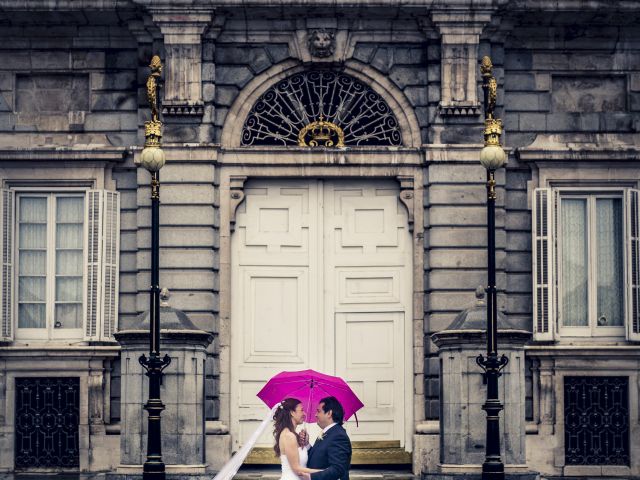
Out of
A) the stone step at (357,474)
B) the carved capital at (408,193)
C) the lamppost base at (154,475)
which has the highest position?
the carved capital at (408,193)

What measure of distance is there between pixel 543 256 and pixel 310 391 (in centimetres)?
828

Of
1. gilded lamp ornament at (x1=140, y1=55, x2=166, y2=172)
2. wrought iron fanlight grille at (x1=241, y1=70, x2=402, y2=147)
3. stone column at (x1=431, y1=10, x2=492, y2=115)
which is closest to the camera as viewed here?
gilded lamp ornament at (x1=140, y1=55, x2=166, y2=172)

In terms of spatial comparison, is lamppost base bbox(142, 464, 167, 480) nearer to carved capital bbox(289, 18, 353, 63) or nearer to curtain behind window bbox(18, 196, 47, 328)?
curtain behind window bbox(18, 196, 47, 328)

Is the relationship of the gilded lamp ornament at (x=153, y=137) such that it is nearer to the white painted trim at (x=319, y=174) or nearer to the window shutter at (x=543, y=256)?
the white painted trim at (x=319, y=174)

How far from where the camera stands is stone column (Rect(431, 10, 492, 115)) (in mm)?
25141

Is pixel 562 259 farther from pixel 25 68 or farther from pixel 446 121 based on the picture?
pixel 25 68

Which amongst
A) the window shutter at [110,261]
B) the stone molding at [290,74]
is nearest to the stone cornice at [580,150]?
the stone molding at [290,74]

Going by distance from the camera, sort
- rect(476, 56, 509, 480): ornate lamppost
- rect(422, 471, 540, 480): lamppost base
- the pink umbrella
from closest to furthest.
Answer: the pink umbrella
rect(476, 56, 509, 480): ornate lamppost
rect(422, 471, 540, 480): lamppost base

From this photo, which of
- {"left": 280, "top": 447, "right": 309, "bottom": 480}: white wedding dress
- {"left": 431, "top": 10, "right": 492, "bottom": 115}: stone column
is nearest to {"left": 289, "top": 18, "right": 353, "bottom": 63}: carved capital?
{"left": 431, "top": 10, "right": 492, "bottom": 115}: stone column

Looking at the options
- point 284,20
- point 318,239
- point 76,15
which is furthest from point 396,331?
point 76,15

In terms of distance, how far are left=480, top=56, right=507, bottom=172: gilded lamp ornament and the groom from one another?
516 centimetres

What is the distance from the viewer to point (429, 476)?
2306 cm

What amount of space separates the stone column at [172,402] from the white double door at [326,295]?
2.23 meters

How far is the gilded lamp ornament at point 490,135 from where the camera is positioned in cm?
2161
